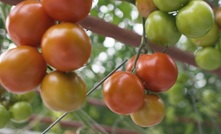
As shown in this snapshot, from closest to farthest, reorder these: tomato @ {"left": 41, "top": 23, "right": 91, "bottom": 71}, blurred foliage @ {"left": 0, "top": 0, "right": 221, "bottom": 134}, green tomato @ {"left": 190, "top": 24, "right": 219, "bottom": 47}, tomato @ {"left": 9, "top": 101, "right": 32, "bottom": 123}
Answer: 1. tomato @ {"left": 41, "top": 23, "right": 91, "bottom": 71}
2. green tomato @ {"left": 190, "top": 24, "right": 219, "bottom": 47}
3. tomato @ {"left": 9, "top": 101, "right": 32, "bottom": 123}
4. blurred foliage @ {"left": 0, "top": 0, "right": 221, "bottom": 134}

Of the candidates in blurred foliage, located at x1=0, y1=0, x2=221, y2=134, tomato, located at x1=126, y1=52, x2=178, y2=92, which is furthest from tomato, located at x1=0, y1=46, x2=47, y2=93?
blurred foliage, located at x1=0, y1=0, x2=221, y2=134

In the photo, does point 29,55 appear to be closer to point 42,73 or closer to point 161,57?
point 42,73

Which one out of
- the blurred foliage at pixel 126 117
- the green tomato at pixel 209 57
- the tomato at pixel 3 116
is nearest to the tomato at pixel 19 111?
the tomato at pixel 3 116

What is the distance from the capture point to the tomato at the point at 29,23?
0.38m

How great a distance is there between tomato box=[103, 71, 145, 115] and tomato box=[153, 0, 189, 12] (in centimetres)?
8

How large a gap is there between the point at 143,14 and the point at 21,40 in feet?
0.51

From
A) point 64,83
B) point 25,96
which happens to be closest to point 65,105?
point 64,83

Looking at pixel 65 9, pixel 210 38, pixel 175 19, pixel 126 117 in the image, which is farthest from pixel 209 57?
pixel 126 117

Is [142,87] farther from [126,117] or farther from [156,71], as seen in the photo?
[126,117]

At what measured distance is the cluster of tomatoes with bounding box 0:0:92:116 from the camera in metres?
0.36

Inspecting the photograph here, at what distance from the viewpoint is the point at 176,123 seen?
151 centimetres

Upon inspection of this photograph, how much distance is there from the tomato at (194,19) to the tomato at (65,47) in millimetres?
116

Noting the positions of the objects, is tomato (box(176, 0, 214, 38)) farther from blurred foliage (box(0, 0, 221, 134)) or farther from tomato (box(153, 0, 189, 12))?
blurred foliage (box(0, 0, 221, 134))

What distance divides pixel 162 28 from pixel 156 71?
47 mm
